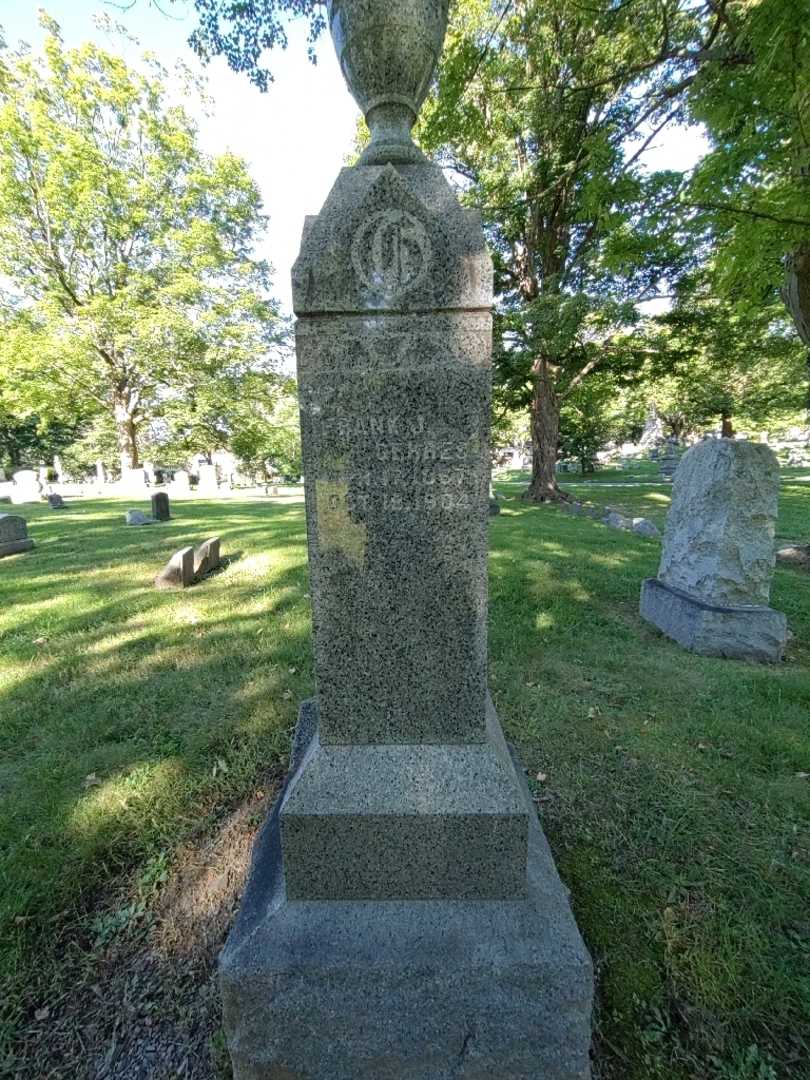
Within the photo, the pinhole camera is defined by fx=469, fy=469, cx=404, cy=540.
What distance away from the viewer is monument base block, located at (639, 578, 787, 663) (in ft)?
13.7

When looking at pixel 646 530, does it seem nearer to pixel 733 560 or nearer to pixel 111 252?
pixel 733 560

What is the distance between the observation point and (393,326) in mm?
1496

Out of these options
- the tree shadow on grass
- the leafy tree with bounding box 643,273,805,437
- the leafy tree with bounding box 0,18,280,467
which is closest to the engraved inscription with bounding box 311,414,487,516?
the tree shadow on grass

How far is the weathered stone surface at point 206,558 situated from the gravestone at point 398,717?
5.50 metres

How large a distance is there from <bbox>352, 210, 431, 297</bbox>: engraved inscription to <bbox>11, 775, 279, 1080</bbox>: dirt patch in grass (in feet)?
8.39

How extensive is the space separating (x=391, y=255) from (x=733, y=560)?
437 cm

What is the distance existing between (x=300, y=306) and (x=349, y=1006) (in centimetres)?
219

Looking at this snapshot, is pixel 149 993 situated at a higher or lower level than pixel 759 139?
lower

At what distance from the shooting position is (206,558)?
691 centimetres

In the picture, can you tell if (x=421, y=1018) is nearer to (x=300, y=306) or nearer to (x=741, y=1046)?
(x=741, y=1046)

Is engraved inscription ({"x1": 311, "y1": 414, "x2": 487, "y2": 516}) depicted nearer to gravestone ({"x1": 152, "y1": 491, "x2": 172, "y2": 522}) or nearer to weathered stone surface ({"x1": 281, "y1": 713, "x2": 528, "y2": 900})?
weathered stone surface ({"x1": 281, "y1": 713, "x2": 528, "y2": 900})

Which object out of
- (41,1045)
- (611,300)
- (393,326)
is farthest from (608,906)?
(611,300)

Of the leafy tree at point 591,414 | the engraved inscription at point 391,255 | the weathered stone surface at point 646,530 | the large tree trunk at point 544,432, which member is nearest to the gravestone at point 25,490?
the large tree trunk at point 544,432

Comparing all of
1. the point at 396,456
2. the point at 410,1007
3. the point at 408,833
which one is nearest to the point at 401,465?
the point at 396,456
